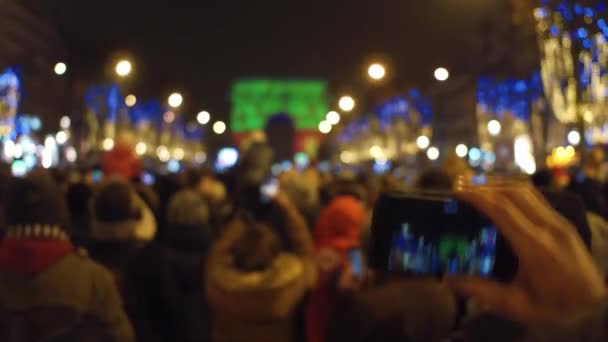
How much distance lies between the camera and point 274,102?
80.1 m

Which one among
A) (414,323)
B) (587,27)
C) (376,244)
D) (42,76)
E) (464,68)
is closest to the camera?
(376,244)

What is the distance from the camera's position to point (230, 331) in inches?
213

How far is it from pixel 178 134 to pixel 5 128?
7971 cm

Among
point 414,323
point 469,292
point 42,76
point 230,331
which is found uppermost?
point 42,76

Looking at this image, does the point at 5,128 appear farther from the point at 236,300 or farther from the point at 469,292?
the point at 469,292

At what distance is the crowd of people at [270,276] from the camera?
1.54 m

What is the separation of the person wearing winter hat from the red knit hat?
3.10 meters

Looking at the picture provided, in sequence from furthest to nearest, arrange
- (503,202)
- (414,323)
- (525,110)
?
(525,110), (414,323), (503,202)

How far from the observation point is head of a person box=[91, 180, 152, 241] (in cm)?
613

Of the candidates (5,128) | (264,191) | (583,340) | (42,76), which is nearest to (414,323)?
(583,340)

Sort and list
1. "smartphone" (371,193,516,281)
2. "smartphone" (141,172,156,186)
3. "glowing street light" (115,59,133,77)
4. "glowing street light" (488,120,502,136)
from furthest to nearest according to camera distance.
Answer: "glowing street light" (488,120,502,136) < "smartphone" (141,172,156,186) < "glowing street light" (115,59,133,77) < "smartphone" (371,193,516,281)

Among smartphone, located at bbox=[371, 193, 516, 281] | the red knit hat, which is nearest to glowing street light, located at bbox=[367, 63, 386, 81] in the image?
the red knit hat

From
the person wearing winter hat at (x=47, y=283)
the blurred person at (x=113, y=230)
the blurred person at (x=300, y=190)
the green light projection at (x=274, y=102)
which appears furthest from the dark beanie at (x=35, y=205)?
the green light projection at (x=274, y=102)

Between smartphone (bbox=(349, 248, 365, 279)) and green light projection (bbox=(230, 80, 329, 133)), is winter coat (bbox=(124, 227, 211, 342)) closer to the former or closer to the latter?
smartphone (bbox=(349, 248, 365, 279))
